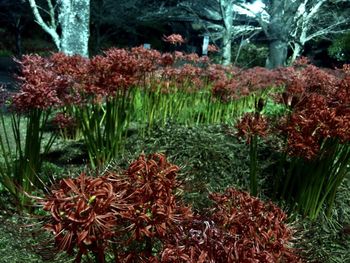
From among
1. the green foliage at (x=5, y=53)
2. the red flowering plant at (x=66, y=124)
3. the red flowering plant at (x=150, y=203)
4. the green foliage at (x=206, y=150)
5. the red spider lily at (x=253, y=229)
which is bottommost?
the green foliage at (x=5, y=53)

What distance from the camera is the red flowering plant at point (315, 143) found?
267cm

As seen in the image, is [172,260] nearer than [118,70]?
Yes

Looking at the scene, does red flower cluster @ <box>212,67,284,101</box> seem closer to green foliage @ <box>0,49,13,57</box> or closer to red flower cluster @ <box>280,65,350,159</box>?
red flower cluster @ <box>280,65,350,159</box>

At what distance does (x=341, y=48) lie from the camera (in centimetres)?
1995

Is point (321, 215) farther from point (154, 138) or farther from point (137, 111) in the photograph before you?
point (137, 111)

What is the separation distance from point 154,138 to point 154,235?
371 cm

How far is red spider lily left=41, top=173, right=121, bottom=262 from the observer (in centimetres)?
101

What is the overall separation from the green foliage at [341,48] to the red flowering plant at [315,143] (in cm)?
1679

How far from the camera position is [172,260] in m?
1.11

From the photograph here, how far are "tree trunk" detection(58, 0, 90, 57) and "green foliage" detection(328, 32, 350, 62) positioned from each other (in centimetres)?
1477

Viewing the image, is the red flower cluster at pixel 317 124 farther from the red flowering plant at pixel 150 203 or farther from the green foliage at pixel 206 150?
the red flowering plant at pixel 150 203

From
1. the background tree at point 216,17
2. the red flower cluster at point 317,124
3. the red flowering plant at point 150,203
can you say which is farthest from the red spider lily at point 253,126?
the background tree at point 216,17

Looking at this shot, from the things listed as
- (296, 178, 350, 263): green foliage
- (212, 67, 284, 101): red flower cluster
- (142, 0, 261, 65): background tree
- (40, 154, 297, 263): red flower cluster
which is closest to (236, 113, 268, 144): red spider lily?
(296, 178, 350, 263): green foliage

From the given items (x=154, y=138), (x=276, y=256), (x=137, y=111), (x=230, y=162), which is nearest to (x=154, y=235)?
(x=276, y=256)
